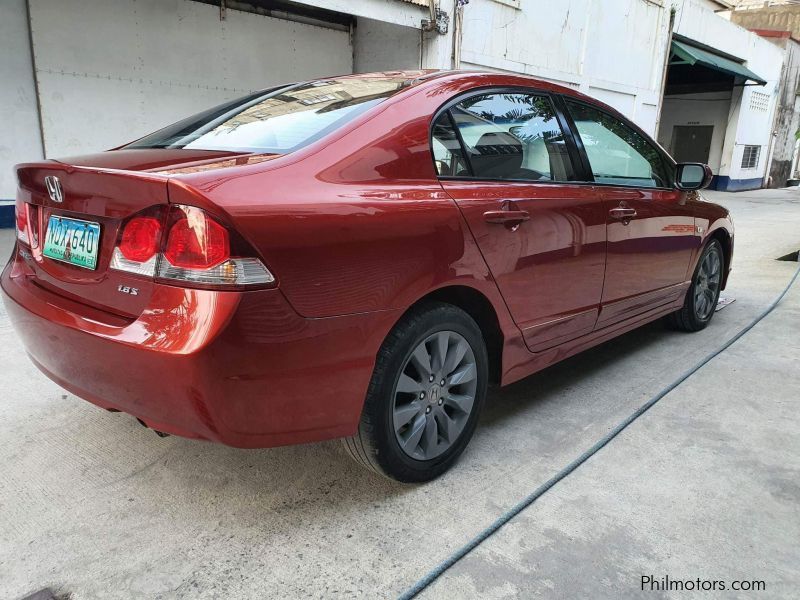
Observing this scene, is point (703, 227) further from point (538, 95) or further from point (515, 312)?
point (515, 312)

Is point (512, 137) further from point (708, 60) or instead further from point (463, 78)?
point (708, 60)

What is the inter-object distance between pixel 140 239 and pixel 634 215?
95.9 inches

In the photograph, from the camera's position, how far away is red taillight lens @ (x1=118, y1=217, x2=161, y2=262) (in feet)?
5.53

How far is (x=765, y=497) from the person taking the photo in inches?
88.6

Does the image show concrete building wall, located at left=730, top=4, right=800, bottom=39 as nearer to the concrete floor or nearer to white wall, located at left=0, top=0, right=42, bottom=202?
white wall, located at left=0, top=0, right=42, bottom=202

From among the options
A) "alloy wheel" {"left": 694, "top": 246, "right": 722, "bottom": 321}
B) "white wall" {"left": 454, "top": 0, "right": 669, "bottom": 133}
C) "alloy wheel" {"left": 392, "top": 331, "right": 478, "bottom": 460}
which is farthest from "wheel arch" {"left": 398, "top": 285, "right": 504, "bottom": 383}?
"white wall" {"left": 454, "top": 0, "right": 669, "bottom": 133}

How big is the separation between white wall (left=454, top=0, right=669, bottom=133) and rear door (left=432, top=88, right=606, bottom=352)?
7405 millimetres

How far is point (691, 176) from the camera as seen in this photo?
3658 millimetres

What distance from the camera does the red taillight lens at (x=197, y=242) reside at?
1606mm

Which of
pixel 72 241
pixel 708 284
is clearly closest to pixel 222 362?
pixel 72 241

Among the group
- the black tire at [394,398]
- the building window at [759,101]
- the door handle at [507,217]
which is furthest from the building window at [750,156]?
the black tire at [394,398]

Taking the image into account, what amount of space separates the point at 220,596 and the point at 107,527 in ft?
1.84

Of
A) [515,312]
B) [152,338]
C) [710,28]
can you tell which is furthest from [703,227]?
[710,28]

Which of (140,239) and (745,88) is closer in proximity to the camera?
(140,239)
